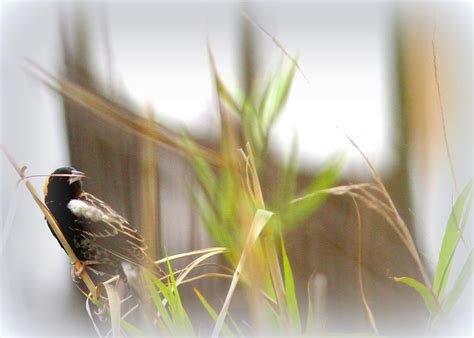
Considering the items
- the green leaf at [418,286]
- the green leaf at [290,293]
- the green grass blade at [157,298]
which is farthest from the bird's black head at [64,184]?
the green leaf at [418,286]

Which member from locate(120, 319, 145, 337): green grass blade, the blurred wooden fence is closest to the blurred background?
the blurred wooden fence

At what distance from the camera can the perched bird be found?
63 centimetres

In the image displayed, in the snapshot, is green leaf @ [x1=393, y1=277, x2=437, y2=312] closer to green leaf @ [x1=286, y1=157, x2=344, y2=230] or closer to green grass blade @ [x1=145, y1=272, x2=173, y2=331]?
green leaf @ [x1=286, y1=157, x2=344, y2=230]

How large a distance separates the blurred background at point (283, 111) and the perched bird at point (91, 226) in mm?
14

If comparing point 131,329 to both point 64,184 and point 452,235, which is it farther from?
point 452,235

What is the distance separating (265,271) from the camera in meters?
0.63

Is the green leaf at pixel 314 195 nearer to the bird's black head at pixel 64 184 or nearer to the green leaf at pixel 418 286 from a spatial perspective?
the green leaf at pixel 418 286

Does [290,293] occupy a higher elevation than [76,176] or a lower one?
lower

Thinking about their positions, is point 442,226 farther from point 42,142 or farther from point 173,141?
point 42,142

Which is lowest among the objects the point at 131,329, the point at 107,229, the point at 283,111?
the point at 131,329

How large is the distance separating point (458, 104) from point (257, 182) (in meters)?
0.27

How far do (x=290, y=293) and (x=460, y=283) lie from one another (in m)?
0.21

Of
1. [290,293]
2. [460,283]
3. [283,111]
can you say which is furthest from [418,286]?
[283,111]

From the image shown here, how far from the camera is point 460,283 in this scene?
64cm
